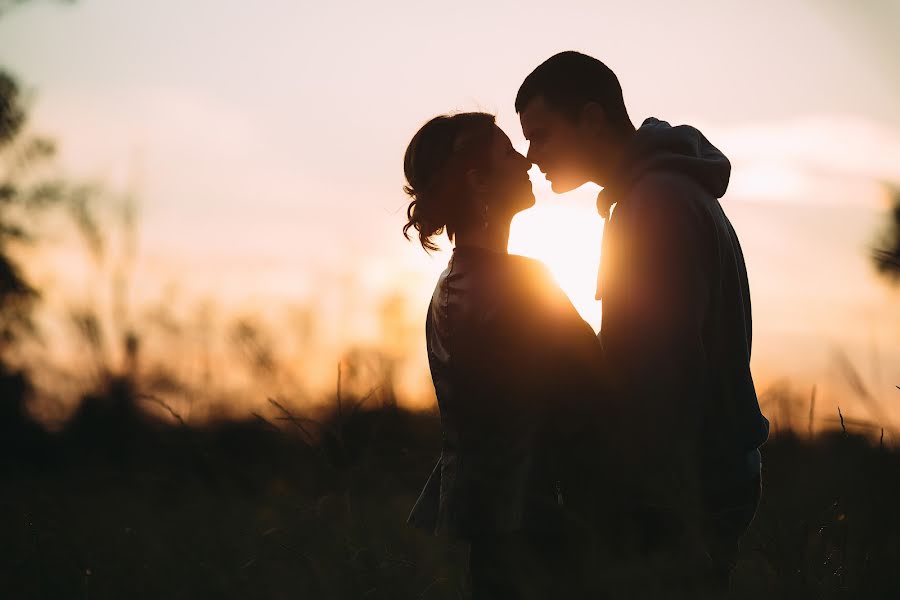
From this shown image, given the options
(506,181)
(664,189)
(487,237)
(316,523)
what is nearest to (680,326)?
(664,189)

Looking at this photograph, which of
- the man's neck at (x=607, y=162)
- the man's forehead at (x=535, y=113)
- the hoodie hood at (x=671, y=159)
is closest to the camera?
the hoodie hood at (x=671, y=159)

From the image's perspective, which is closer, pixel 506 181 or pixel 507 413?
pixel 507 413

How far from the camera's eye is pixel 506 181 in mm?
3092

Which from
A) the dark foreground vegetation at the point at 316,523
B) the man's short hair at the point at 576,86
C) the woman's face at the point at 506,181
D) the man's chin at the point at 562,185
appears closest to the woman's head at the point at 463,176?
the woman's face at the point at 506,181

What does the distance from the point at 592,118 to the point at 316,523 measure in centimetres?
193

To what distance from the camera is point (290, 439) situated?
117 inches

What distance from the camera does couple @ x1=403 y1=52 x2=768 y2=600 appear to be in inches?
95.4

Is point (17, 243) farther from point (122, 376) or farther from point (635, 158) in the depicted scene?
point (635, 158)

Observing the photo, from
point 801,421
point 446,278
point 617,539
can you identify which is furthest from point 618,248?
point 617,539

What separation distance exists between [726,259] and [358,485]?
158 cm

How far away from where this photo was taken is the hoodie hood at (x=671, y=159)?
2.91 meters

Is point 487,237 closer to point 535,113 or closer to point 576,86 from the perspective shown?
point 535,113

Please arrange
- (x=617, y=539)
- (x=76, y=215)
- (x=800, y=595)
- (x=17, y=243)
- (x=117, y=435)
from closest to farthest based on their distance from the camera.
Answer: (x=800, y=595) < (x=617, y=539) < (x=76, y=215) < (x=117, y=435) < (x=17, y=243)

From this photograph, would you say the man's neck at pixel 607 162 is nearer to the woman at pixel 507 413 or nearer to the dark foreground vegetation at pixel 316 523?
the woman at pixel 507 413
